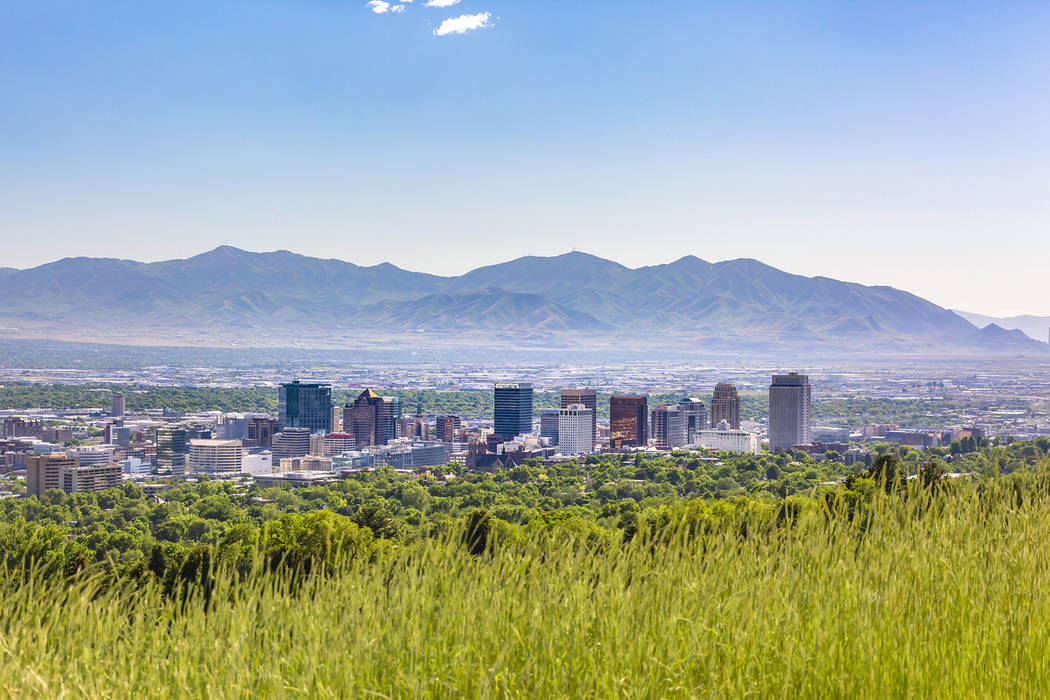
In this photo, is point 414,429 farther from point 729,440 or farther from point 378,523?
point 378,523

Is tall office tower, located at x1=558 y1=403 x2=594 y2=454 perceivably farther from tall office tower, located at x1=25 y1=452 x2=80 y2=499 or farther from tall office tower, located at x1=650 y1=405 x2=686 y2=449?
tall office tower, located at x1=25 y1=452 x2=80 y2=499

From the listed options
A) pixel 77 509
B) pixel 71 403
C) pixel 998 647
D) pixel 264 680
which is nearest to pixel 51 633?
pixel 264 680

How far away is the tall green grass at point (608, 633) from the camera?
219cm

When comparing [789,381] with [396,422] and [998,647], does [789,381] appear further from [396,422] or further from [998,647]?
[998,647]

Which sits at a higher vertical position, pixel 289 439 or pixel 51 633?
pixel 51 633

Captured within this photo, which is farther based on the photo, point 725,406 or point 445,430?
point 725,406

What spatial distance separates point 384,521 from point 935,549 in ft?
50.8

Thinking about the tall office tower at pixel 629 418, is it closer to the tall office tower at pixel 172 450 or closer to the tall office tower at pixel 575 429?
the tall office tower at pixel 575 429

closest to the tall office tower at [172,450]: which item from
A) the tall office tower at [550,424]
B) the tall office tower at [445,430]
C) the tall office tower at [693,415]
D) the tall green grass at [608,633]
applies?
the tall office tower at [445,430]

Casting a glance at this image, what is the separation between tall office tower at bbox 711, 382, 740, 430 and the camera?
11056 centimetres

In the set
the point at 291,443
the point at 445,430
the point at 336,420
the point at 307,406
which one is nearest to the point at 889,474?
the point at 291,443

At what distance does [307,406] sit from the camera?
383 feet

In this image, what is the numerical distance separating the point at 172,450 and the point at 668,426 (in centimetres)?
5201

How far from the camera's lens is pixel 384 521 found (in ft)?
58.3
